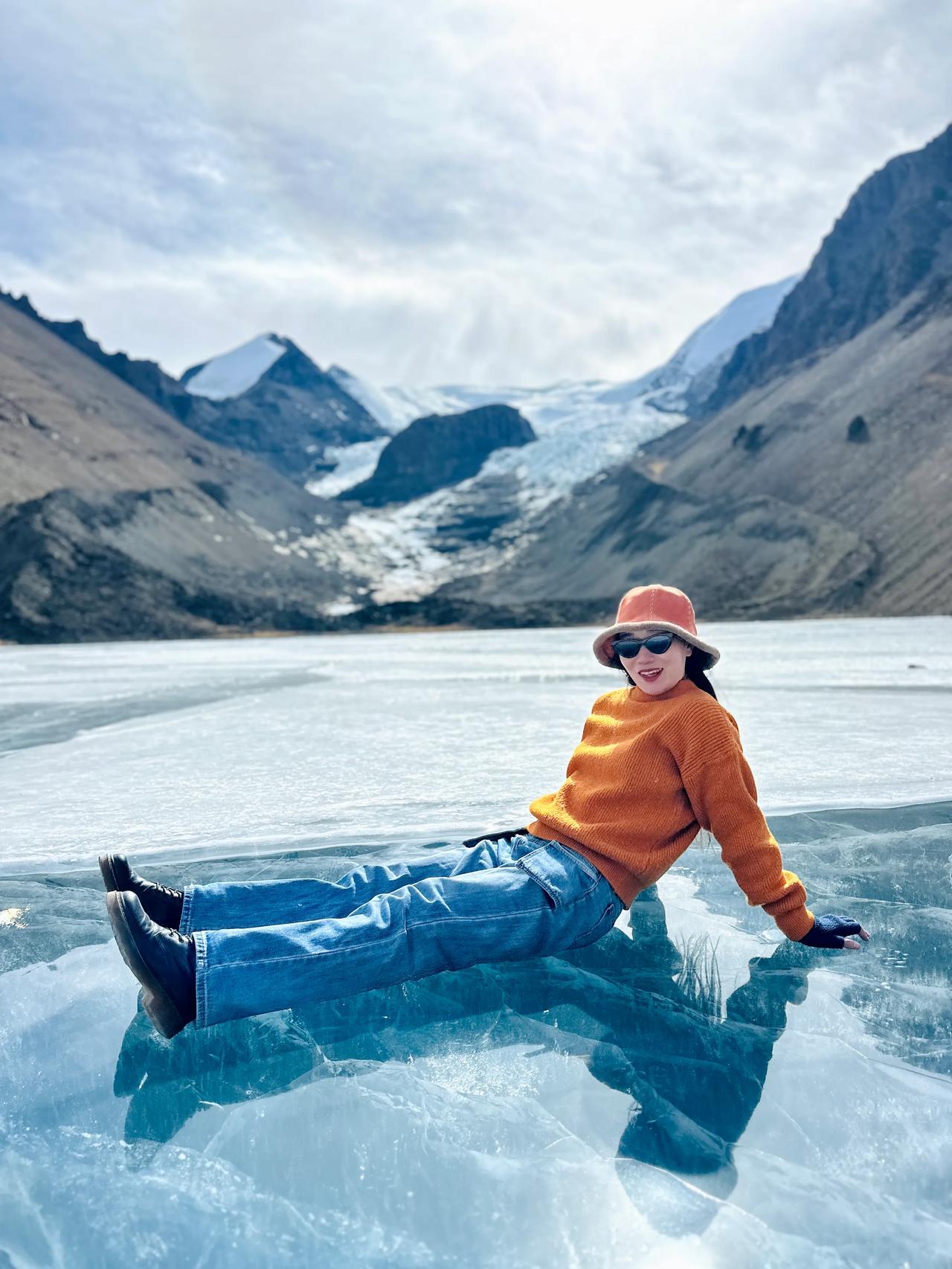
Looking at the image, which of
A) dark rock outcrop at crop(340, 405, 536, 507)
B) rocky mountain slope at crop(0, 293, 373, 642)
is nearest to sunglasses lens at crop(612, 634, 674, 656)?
rocky mountain slope at crop(0, 293, 373, 642)

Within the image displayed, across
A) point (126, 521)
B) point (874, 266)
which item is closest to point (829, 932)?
point (126, 521)

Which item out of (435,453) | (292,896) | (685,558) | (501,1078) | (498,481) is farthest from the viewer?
(435,453)

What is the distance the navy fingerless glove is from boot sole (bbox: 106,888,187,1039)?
164 centimetres

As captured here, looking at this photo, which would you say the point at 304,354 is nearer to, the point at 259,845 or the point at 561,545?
the point at 561,545

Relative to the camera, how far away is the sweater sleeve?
2.40m

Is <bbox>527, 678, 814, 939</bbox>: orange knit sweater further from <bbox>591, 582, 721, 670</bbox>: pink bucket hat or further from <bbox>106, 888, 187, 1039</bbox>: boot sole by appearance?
<bbox>106, 888, 187, 1039</bbox>: boot sole

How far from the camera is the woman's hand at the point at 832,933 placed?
7.96 ft

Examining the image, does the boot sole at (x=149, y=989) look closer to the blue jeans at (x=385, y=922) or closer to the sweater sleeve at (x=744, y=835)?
the blue jeans at (x=385, y=922)

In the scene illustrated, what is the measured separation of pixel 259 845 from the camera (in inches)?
138

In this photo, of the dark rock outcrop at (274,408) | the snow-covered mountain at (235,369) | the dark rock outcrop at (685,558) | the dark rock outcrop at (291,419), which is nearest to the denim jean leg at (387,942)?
the dark rock outcrop at (685,558)

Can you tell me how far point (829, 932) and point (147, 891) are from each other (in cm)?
188

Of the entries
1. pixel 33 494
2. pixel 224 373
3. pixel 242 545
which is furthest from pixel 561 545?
pixel 224 373

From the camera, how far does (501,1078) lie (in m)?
1.93

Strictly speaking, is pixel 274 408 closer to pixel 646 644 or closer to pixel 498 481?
pixel 498 481
